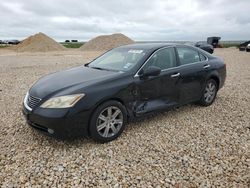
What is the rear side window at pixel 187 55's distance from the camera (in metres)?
4.93

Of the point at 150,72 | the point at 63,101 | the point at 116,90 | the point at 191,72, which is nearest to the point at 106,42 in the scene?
the point at 191,72

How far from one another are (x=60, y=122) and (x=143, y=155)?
1214 mm

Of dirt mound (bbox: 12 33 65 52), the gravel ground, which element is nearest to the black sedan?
the gravel ground

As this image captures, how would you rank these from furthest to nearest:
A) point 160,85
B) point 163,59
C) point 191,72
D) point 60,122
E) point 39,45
A: point 39,45 < point 191,72 < point 163,59 < point 160,85 < point 60,122

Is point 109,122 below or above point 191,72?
below

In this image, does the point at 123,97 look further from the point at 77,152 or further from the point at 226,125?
the point at 226,125

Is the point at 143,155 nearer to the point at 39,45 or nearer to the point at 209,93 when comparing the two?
the point at 209,93

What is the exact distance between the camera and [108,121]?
12.4 ft

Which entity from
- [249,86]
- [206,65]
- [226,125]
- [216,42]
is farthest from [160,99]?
[216,42]

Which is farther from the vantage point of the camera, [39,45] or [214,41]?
[214,41]

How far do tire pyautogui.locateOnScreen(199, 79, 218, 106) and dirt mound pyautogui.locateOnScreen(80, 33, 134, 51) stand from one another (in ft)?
113

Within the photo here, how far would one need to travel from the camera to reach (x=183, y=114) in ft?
16.7

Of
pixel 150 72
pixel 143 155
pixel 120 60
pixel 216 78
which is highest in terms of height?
pixel 120 60

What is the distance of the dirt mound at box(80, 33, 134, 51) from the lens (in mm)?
40250
